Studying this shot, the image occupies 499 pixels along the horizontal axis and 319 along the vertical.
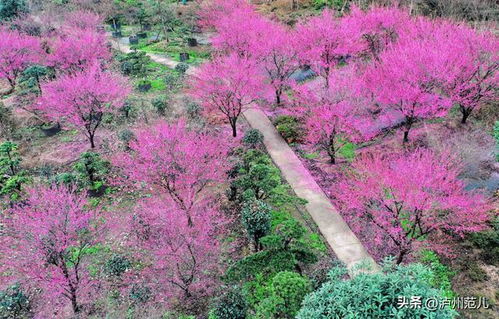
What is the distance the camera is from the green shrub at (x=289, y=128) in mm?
27000

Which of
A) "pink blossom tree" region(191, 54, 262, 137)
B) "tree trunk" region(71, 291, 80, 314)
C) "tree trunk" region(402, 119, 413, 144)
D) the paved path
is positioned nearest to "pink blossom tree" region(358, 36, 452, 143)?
"tree trunk" region(402, 119, 413, 144)

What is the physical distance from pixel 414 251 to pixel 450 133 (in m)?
11.2

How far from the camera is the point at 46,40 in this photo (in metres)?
39.3

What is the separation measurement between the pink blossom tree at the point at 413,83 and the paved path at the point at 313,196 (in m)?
6.16

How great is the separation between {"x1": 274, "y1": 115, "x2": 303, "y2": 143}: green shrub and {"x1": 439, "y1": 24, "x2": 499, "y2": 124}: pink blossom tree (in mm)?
9381

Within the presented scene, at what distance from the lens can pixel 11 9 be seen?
4500cm

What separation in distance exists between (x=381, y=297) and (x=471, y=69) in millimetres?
19852

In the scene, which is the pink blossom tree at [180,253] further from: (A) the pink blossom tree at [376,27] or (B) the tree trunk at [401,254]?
(A) the pink blossom tree at [376,27]

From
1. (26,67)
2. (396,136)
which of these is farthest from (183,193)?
(26,67)

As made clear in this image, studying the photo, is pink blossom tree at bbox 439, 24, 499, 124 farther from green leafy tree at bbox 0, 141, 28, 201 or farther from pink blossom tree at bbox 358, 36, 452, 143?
green leafy tree at bbox 0, 141, 28, 201

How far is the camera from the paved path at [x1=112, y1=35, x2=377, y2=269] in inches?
733

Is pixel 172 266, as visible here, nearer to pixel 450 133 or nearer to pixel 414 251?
pixel 414 251

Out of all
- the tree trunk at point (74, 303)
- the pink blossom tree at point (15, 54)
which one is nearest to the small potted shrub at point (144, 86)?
the pink blossom tree at point (15, 54)

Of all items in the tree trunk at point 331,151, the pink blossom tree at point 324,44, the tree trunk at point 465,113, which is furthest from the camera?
the pink blossom tree at point 324,44
